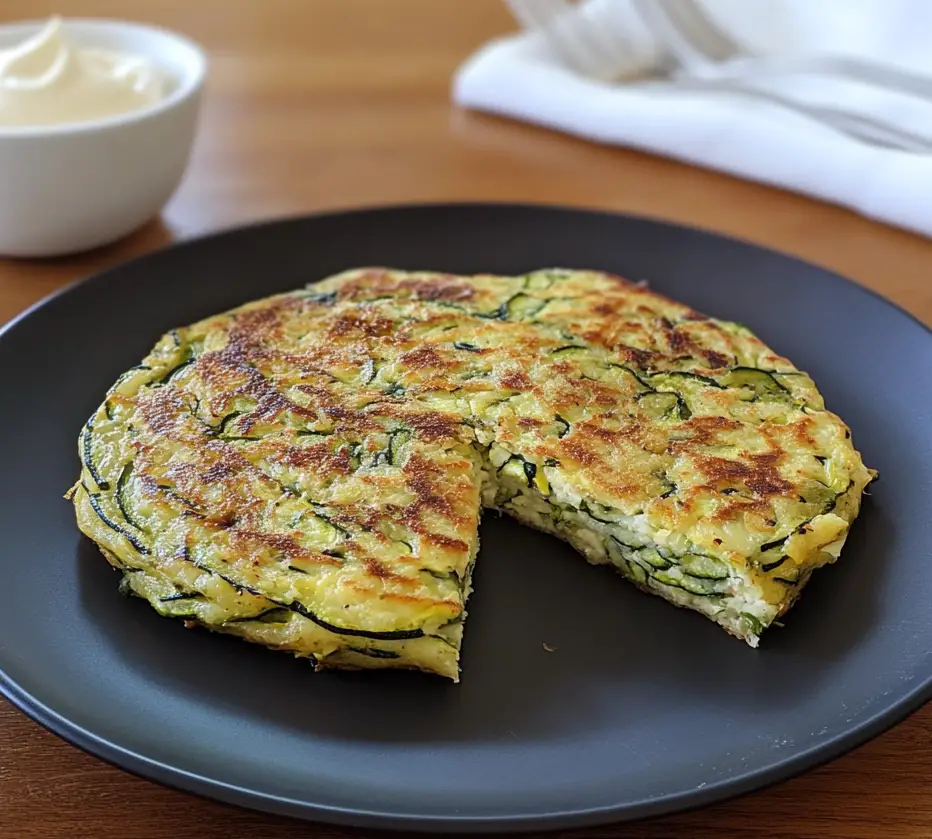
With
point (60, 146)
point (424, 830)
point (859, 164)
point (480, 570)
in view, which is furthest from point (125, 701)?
point (859, 164)

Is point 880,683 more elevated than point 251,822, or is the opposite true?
point 880,683

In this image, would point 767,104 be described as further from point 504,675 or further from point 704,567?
point 504,675

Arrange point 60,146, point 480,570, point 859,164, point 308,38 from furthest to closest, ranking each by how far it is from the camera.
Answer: point 308,38
point 859,164
point 60,146
point 480,570

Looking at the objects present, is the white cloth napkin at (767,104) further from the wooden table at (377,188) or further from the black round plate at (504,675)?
the black round plate at (504,675)

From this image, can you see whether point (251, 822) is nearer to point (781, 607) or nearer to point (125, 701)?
point (125, 701)

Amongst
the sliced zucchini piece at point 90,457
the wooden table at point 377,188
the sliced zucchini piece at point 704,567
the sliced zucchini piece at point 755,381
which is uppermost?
the sliced zucchini piece at point 755,381

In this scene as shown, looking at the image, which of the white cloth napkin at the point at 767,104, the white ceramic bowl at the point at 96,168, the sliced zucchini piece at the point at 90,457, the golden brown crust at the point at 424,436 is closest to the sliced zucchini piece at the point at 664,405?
the golden brown crust at the point at 424,436

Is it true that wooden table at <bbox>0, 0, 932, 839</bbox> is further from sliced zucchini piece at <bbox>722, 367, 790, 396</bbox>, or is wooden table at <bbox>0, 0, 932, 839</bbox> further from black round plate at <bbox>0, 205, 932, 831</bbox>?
sliced zucchini piece at <bbox>722, 367, 790, 396</bbox>
